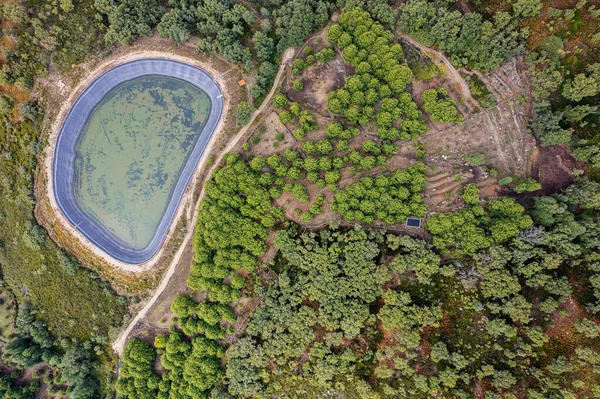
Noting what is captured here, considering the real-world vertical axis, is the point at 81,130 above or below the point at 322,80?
below

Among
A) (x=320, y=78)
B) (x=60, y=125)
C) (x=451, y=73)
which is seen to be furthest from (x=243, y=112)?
(x=451, y=73)

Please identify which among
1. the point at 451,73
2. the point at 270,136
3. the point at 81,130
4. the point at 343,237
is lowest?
the point at 343,237

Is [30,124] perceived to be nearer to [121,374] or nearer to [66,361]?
[66,361]

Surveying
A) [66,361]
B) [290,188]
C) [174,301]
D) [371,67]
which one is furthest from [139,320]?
[371,67]

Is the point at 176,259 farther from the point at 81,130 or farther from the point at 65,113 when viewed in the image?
the point at 65,113

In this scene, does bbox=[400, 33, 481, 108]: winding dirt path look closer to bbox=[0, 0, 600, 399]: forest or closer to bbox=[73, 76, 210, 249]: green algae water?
bbox=[0, 0, 600, 399]: forest

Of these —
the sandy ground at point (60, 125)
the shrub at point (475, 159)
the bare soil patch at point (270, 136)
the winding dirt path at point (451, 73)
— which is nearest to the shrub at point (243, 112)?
the bare soil patch at point (270, 136)

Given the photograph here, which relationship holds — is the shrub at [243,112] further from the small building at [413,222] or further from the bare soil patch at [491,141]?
the small building at [413,222]
